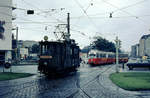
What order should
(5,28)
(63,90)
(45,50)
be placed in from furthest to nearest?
(5,28)
(45,50)
(63,90)

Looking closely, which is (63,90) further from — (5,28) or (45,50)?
(5,28)

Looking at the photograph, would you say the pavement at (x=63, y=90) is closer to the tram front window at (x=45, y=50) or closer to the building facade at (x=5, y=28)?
the tram front window at (x=45, y=50)

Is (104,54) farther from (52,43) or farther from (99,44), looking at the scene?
(99,44)

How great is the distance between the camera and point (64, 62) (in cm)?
1827

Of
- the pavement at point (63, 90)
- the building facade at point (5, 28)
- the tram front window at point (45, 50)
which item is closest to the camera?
the pavement at point (63, 90)

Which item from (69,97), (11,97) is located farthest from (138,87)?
(11,97)

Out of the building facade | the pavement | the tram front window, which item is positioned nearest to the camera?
the pavement

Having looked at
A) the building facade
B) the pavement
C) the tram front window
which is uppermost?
the building facade

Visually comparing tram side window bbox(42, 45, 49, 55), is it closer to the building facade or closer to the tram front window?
the tram front window

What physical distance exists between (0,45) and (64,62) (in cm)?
2468

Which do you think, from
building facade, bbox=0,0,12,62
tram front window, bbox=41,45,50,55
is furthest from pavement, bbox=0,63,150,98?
building facade, bbox=0,0,12,62

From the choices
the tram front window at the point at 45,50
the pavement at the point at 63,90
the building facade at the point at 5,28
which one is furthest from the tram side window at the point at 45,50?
the building facade at the point at 5,28

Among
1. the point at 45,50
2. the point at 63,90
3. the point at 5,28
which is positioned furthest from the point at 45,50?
the point at 5,28

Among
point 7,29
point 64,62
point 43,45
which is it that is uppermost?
point 7,29
